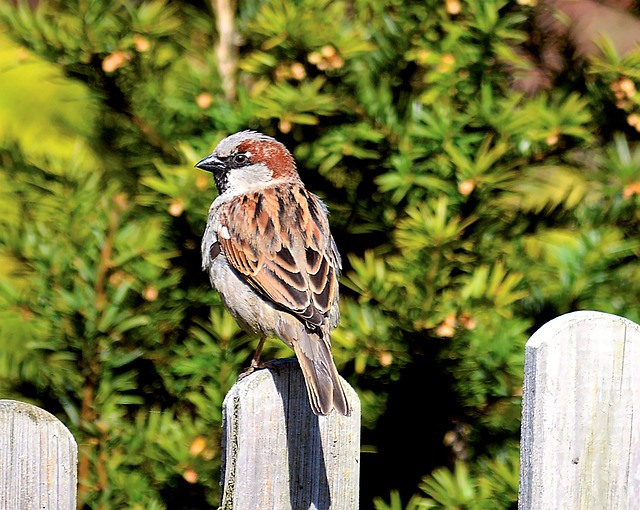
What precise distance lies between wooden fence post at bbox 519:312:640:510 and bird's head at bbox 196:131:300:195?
3.77ft

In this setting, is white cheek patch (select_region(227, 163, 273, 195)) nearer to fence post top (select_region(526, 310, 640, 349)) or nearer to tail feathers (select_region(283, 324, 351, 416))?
tail feathers (select_region(283, 324, 351, 416))

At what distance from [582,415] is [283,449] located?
50 cm

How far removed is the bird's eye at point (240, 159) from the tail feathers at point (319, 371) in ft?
1.92

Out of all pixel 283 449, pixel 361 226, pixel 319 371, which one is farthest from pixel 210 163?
pixel 283 449

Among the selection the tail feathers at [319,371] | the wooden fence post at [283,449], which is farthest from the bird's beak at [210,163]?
the wooden fence post at [283,449]

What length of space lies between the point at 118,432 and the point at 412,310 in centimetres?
75

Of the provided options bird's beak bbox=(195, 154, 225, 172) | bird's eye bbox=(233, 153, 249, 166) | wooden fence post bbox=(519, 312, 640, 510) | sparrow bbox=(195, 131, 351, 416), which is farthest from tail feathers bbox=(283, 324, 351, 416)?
bird's eye bbox=(233, 153, 249, 166)

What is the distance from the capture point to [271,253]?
2549mm

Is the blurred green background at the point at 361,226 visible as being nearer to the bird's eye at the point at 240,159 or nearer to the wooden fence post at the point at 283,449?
the bird's eye at the point at 240,159

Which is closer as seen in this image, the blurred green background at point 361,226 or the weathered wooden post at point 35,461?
the weathered wooden post at point 35,461

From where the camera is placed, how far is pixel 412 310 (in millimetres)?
2172

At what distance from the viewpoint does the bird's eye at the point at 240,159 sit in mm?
2699

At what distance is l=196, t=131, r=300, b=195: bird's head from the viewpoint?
98.9 inches

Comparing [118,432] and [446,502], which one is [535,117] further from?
[118,432]
